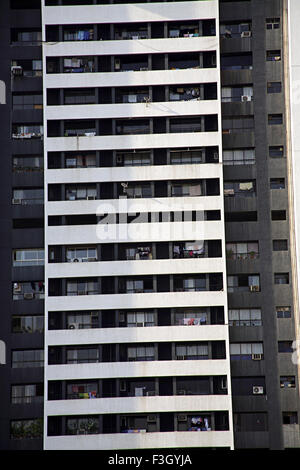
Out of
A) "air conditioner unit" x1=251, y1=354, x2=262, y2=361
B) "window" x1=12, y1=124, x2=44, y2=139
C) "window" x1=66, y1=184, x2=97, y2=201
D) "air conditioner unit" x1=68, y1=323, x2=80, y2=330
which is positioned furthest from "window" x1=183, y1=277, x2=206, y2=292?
"window" x1=12, y1=124, x2=44, y2=139

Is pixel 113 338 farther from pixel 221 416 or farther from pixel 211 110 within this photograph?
pixel 211 110

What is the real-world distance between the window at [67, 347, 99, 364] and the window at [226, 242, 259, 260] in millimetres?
9336

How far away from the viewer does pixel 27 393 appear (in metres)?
35.8

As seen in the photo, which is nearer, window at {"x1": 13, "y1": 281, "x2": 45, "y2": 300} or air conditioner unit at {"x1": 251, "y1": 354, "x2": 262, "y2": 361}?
air conditioner unit at {"x1": 251, "y1": 354, "x2": 262, "y2": 361}

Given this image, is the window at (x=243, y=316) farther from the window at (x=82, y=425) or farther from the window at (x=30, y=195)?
the window at (x=30, y=195)

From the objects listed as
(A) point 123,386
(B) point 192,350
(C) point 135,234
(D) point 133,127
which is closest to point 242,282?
(B) point 192,350

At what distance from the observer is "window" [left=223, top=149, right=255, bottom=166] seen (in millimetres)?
37500

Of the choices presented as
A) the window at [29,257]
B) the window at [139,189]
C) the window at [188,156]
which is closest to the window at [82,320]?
the window at [29,257]

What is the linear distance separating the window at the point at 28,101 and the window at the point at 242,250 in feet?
45.4

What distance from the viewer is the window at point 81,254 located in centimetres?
3666

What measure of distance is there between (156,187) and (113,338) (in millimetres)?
8801

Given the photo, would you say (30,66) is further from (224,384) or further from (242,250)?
(224,384)

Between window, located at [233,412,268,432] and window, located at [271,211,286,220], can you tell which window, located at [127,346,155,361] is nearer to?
window, located at [233,412,268,432]

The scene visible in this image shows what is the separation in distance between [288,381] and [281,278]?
18.6ft
